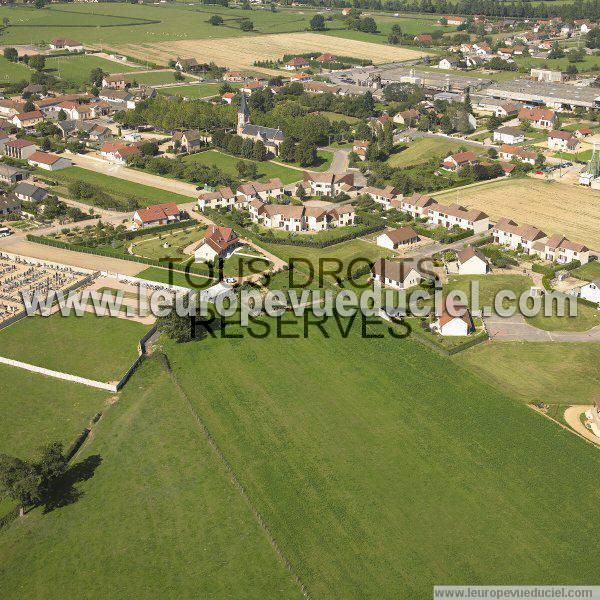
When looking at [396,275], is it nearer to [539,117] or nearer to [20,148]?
[20,148]

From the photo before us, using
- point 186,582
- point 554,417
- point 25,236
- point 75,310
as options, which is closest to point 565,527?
point 554,417

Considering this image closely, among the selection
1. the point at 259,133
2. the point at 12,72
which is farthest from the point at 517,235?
the point at 12,72

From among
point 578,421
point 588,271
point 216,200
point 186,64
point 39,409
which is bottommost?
point 39,409

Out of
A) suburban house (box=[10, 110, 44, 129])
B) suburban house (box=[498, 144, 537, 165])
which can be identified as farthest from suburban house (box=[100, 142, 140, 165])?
suburban house (box=[498, 144, 537, 165])

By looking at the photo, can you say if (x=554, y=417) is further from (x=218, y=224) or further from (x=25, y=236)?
(x=25, y=236)

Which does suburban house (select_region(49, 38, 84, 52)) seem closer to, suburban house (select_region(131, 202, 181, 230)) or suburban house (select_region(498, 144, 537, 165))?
suburban house (select_region(131, 202, 181, 230))
